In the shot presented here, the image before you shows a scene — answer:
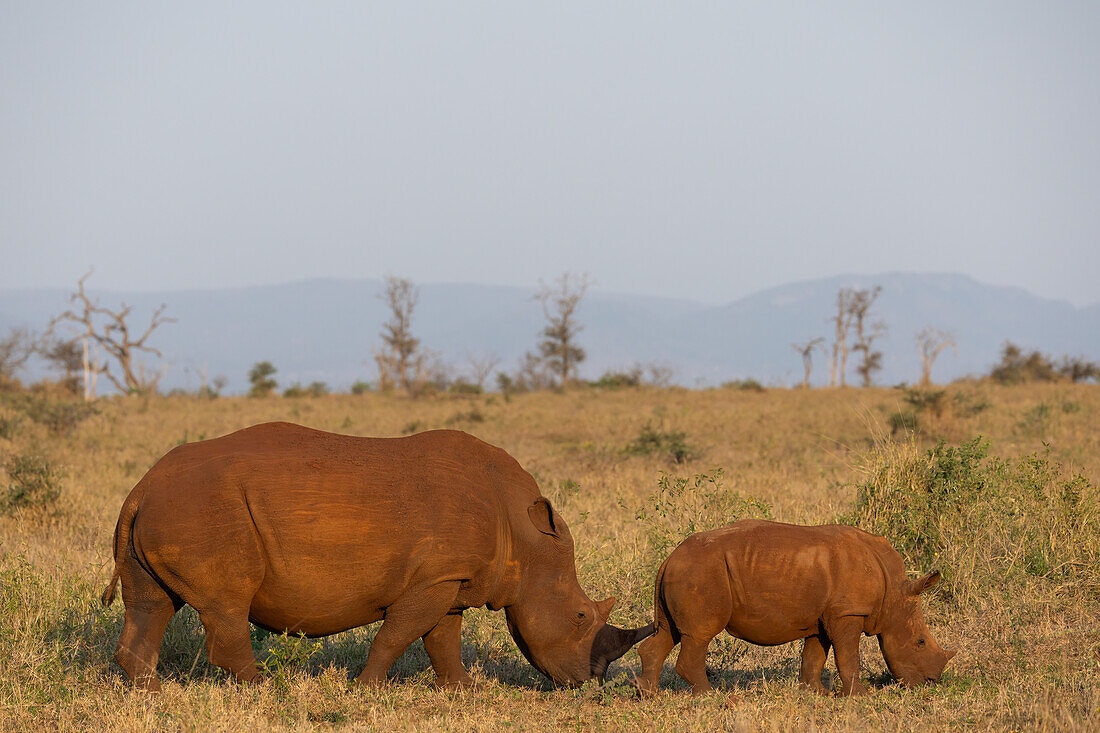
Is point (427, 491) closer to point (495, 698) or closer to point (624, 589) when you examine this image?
point (495, 698)

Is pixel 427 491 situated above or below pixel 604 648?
above

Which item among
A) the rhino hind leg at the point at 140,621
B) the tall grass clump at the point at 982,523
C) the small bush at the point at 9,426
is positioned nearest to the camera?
the rhino hind leg at the point at 140,621

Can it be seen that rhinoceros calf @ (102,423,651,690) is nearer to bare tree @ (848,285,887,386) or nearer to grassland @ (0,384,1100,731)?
grassland @ (0,384,1100,731)

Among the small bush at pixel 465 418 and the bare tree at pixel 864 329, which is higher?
the bare tree at pixel 864 329

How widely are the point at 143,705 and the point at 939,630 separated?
554cm

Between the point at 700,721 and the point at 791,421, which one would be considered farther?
the point at 791,421

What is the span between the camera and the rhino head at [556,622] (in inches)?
229

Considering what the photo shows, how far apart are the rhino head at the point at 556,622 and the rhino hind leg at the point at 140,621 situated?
2.04m

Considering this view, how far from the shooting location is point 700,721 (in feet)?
16.3

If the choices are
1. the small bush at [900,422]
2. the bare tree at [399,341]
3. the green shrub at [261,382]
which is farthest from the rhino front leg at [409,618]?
the bare tree at [399,341]

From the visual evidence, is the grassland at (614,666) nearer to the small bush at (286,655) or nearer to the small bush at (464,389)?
the small bush at (286,655)

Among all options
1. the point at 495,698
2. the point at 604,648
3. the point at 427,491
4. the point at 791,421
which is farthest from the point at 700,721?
the point at 791,421

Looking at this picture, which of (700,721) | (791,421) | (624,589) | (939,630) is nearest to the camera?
(700,721)

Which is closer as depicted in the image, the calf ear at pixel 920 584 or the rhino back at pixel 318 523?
the rhino back at pixel 318 523
